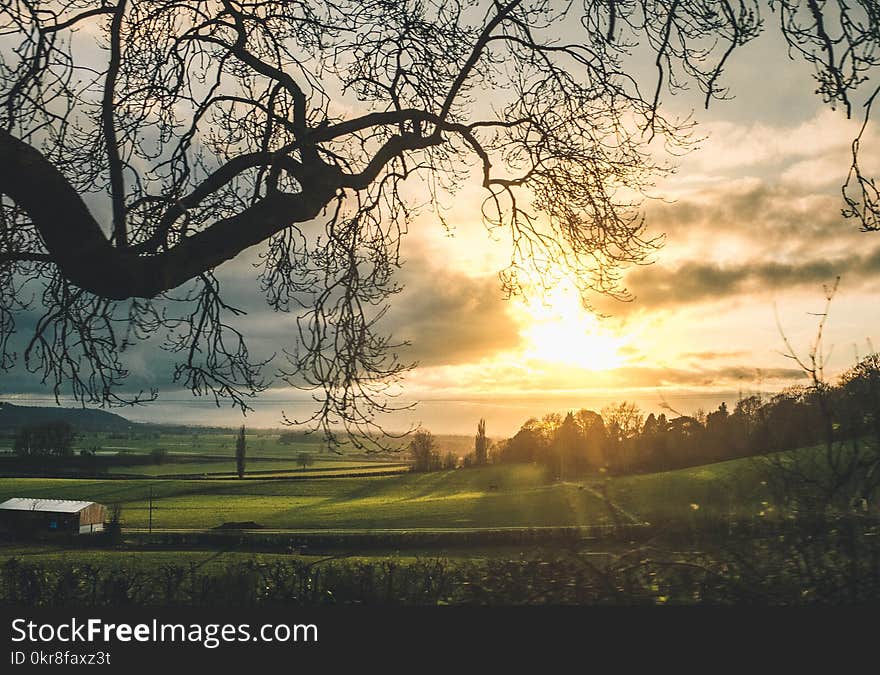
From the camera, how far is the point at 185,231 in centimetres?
516

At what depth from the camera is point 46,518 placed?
42.6 metres

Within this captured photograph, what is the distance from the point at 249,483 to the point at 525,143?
6629 centimetres

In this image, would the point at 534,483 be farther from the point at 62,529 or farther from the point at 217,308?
the point at 217,308

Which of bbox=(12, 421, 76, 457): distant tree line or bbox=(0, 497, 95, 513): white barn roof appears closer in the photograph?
bbox=(0, 497, 95, 513): white barn roof

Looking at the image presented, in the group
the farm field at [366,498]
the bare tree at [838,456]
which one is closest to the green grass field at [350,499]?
the farm field at [366,498]

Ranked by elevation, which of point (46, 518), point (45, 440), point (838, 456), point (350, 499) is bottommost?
point (350, 499)

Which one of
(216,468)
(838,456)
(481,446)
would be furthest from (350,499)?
(838,456)

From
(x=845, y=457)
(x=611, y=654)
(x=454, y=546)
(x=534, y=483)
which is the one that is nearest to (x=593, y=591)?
(x=611, y=654)

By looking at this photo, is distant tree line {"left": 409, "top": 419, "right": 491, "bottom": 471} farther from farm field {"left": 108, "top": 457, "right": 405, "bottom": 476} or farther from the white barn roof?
the white barn roof

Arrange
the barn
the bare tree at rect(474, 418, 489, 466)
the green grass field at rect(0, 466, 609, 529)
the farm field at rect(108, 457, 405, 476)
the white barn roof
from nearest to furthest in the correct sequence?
the barn → the white barn roof → the green grass field at rect(0, 466, 609, 529) → the bare tree at rect(474, 418, 489, 466) → the farm field at rect(108, 457, 405, 476)

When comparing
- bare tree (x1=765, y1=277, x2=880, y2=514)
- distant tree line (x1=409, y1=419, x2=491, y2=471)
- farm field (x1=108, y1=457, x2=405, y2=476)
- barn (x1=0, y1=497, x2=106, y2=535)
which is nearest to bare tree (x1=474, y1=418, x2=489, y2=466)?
distant tree line (x1=409, y1=419, x2=491, y2=471)

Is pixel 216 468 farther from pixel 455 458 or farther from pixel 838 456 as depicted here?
pixel 838 456

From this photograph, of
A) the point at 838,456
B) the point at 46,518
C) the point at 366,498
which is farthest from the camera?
the point at 366,498

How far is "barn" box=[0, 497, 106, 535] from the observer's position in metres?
40.9
